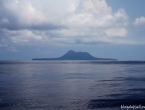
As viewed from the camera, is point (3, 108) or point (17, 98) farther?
point (17, 98)

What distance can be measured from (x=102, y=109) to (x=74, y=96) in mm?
8040

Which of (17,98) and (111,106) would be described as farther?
(17,98)

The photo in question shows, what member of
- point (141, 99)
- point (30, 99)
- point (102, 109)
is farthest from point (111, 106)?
point (30, 99)

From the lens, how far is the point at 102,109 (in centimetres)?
2300

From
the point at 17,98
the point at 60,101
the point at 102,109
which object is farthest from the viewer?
the point at 17,98

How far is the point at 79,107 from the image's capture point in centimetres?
2406

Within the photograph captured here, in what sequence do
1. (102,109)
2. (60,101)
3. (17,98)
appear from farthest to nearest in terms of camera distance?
(17,98), (60,101), (102,109)

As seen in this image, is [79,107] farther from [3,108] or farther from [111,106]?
[3,108]

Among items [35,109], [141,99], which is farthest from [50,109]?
[141,99]

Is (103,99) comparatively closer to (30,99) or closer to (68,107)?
(68,107)

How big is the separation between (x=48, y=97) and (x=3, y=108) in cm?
725

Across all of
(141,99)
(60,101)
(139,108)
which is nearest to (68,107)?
(60,101)

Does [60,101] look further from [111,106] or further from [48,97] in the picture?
[111,106]

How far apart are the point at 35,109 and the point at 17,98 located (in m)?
6.74
